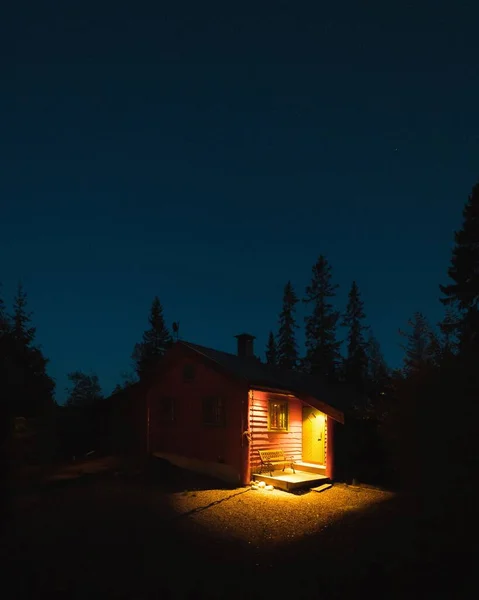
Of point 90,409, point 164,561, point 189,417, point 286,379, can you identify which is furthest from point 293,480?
point 90,409

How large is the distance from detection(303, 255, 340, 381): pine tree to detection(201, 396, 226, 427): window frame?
2606 cm

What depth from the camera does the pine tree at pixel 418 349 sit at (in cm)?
1173

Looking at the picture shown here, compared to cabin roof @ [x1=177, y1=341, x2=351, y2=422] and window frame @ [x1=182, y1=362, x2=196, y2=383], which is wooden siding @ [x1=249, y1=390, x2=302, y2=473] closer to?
cabin roof @ [x1=177, y1=341, x2=351, y2=422]

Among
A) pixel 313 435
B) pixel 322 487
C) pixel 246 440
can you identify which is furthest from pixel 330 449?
pixel 246 440

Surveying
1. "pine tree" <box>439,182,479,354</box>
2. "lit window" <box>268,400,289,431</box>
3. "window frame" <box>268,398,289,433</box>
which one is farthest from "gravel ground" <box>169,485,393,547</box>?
"pine tree" <box>439,182,479,354</box>

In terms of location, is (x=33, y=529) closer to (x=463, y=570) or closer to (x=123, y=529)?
(x=123, y=529)

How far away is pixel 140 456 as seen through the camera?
2075cm

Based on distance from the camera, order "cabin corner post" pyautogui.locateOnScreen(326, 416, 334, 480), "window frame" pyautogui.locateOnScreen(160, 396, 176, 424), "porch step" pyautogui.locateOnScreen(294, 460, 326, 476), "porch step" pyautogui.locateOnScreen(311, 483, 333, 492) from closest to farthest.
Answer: "porch step" pyautogui.locateOnScreen(311, 483, 333, 492) → "cabin corner post" pyautogui.locateOnScreen(326, 416, 334, 480) → "porch step" pyautogui.locateOnScreen(294, 460, 326, 476) → "window frame" pyautogui.locateOnScreen(160, 396, 176, 424)

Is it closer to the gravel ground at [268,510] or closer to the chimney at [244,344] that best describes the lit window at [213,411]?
the gravel ground at [268,510]

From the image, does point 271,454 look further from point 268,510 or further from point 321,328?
point 321,328

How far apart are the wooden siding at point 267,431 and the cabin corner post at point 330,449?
1607mm

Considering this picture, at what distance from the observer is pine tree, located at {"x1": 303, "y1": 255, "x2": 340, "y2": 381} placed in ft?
144

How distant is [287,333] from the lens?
167ft

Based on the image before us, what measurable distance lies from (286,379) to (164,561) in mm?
15133
